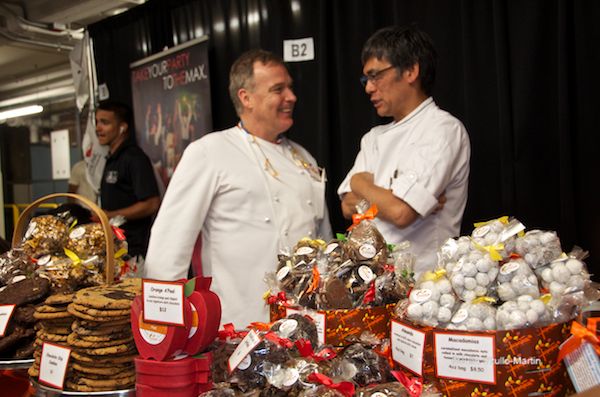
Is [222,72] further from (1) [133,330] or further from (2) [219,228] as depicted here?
(1) [133,330]

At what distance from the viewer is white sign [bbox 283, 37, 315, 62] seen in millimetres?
3471

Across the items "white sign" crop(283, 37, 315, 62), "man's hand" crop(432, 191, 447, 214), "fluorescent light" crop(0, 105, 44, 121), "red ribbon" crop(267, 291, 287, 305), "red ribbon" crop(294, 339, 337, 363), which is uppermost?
"fluorescent light" crop(0, 105, 44, 121)

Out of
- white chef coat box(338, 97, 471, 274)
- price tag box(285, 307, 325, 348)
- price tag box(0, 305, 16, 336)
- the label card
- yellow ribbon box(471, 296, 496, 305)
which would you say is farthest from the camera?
white chef coat box(338, 97, 471, 274)

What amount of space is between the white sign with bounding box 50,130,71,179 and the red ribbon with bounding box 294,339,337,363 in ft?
24.3

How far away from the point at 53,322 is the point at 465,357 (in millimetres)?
945

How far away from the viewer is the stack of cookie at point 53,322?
1333 millimetres

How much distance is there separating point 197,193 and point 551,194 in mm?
1489

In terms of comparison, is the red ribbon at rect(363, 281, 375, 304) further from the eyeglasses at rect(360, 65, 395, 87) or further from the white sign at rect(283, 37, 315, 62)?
the white sign at rect(283, 37, 315, 62)

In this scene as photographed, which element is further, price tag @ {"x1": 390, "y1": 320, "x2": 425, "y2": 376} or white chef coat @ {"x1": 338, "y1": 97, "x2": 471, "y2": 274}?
white chef coat @ {"x1": 338, "y1": 97, "x2": 471, "y2": 274}

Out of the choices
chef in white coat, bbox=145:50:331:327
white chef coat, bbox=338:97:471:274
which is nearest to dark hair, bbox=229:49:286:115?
chef in white coat, bbox=145:50:331:327

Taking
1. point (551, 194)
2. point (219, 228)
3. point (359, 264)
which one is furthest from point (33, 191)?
point (359, 264)

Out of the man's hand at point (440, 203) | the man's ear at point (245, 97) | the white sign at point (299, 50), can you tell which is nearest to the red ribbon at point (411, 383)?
the man's hand at point (440, 203)

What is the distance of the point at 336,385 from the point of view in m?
0.96

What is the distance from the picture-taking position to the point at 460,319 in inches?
37.4
